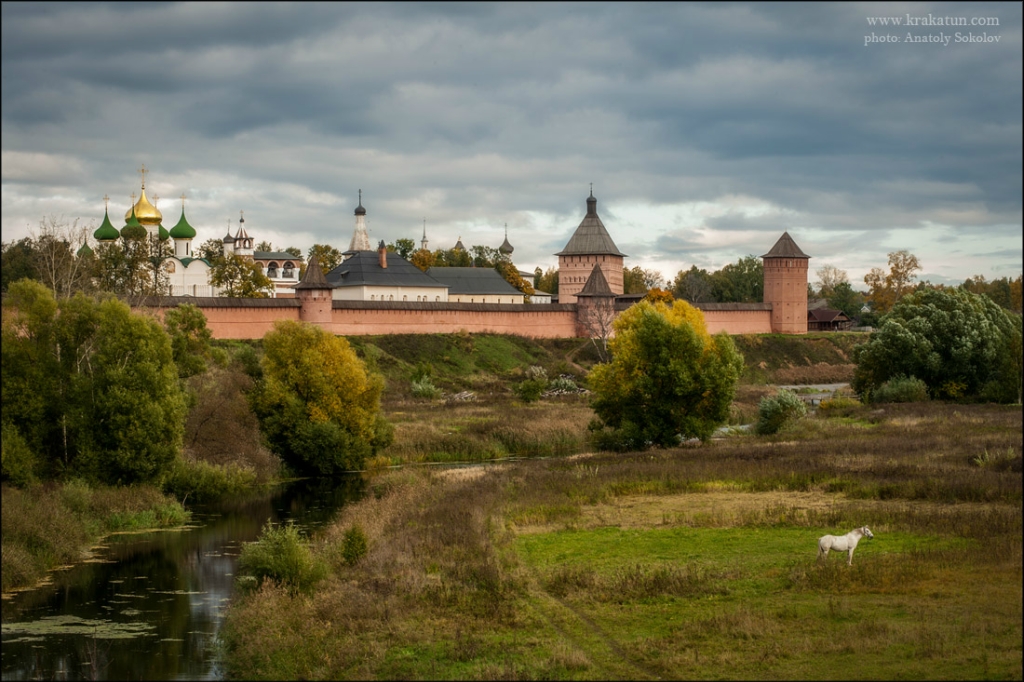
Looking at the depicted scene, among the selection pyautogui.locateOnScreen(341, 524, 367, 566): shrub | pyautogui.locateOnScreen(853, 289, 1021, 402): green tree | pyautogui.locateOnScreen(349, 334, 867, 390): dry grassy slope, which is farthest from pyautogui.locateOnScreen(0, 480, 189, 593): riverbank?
pyautogui.locateOnScreen(853, 289, 1021, 402): green tree

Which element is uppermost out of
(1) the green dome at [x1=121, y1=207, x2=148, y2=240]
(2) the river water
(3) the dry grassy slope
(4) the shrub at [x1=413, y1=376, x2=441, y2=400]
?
(1) the green dome at [x1=121, y1=207, x2=148, y2=240]

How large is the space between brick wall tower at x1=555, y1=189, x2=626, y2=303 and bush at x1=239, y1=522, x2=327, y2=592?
1881 inches

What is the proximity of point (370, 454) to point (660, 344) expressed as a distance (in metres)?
6.92

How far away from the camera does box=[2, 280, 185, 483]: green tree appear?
18.1 m

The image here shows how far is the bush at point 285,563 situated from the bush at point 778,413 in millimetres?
16474

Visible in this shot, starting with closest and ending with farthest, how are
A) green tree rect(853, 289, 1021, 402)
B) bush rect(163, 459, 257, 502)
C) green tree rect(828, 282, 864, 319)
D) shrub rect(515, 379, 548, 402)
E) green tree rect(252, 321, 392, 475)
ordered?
bush rect(163, 459, 257, 502) < green tree rect(252, 321, 392, 475) < green tree rect(853, 289, 1021, 402) < shrub rect(515, 379, 548, 402) < green tree rect(828, 282, 864, 319)

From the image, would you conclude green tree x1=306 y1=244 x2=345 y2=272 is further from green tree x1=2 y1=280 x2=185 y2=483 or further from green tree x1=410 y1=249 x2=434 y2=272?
green tree x1=2 y1=280 x2=185 y2=483

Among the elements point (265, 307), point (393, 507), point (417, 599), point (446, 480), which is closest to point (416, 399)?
point (265, 307)

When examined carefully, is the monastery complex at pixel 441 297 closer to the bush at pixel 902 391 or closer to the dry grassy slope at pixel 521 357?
the dry grassy slope at pixel 521 357

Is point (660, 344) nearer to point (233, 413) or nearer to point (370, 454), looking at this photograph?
point (370, 454)

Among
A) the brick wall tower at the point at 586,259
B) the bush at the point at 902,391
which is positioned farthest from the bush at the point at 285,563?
the brick wall tower at the point at 586,259

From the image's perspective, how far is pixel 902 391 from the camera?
31.0 meters

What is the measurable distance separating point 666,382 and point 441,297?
3508 centimetres

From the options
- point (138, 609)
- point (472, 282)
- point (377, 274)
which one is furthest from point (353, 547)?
point (472, 282)
